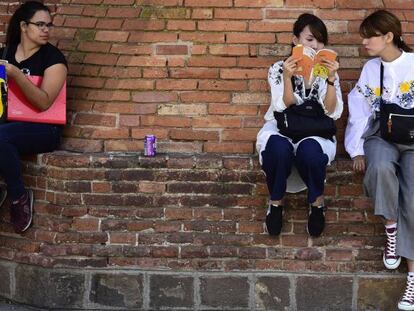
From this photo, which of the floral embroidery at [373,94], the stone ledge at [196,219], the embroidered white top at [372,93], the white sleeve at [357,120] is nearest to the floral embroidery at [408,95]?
the embroidered white top at [372,93]

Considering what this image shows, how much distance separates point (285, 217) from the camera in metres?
5.73

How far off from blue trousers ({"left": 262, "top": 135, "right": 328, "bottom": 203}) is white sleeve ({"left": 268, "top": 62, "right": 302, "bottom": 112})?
222 millimetres

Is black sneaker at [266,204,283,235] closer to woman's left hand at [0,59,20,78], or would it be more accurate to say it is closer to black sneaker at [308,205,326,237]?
black sneaker at [308,205,326,237]

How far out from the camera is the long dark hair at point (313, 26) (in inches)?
217

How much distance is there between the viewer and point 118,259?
19.0 feet

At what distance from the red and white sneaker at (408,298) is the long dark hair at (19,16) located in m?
3.03

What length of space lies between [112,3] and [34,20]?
54 centimetres

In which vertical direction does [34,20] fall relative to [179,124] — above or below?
above

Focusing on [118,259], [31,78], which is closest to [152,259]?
[118,259]

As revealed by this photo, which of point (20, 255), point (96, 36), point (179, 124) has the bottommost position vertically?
point (20, 255)

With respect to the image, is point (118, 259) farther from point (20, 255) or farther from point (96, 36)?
point (96, 36)

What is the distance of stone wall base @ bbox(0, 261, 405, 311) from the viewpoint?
5.74m

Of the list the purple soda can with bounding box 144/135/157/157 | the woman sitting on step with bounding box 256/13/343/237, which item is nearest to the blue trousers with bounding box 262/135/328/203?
the woman sitting on step with bounding box 256/13/343/237

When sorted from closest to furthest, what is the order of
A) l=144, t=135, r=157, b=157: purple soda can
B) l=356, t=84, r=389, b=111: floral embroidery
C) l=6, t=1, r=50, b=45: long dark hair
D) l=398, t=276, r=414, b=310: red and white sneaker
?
l=398, t=276, r=414, b=310: red and white sneaker < l=356, t=84, r=389, b=111: floral embroidery < l=144, t=135, r=157, b=157: purple soda can < l=6, t=1, r=50, b=45: long dark hair
